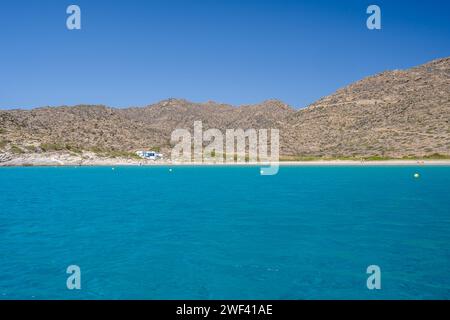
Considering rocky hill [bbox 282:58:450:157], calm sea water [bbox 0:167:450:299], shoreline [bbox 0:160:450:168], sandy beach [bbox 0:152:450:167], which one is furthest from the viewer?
rocky hill [bbox 282:58:450:157]

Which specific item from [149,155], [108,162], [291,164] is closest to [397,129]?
[291,164]

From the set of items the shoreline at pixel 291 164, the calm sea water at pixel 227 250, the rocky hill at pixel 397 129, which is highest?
the rocky hill at pixel 397 129

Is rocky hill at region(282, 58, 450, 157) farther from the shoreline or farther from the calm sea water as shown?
the calm sea water

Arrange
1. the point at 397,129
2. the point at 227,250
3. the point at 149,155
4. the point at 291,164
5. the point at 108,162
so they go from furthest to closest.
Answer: the point at 149,155, the point at 108,162, the point at 397,129, the point at 291,164, the point at 227,250

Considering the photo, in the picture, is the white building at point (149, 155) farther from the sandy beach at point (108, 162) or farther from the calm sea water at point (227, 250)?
the calm sea water at point (227, 250)

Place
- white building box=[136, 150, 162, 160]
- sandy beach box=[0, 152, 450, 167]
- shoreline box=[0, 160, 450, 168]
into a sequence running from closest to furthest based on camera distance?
shoreline box=[0, 160, 450, 168]
sandy beach box=[0, 152, 450, 167]
white building box=[136, 150, 162, 160]

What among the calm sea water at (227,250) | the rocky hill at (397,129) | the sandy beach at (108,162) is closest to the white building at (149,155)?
the sandy beach at (108,162)

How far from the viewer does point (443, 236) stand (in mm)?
25453

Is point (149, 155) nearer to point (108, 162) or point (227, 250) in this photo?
point (108, 162)

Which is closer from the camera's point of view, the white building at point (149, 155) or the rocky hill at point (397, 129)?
the rocky hill at point (397, 129)

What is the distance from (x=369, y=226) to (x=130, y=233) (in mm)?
17142

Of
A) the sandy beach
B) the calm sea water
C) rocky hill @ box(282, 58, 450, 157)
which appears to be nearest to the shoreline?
the sandy beach
